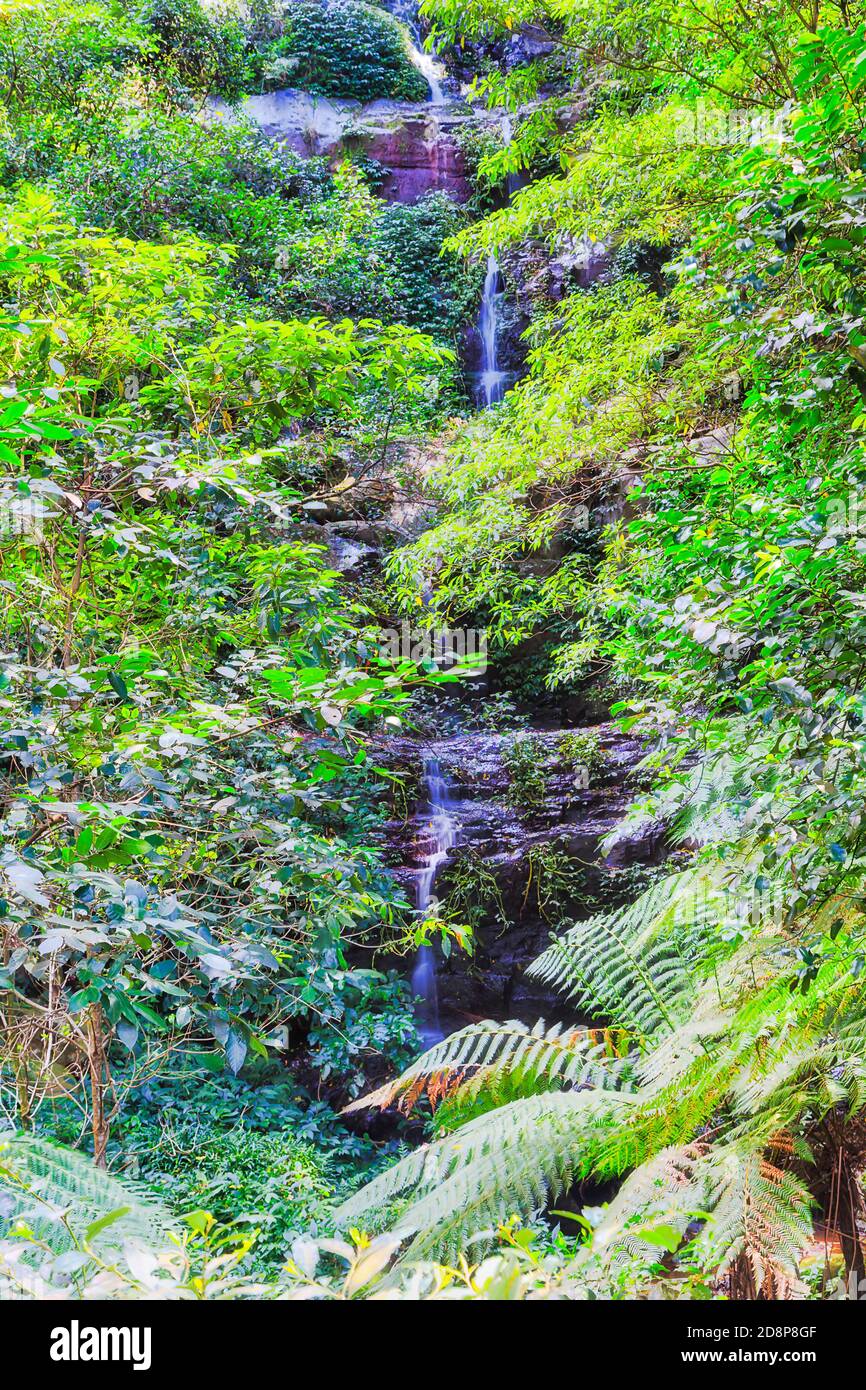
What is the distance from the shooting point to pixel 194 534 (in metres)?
2.82

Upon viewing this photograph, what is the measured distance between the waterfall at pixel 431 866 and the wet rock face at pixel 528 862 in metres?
0.05

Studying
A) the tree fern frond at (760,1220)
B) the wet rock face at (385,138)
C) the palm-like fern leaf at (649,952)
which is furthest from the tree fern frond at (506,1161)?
the wet rock face at (385,138)

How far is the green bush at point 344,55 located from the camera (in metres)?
10.8

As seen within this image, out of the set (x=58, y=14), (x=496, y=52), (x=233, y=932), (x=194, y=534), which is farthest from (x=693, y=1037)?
(x=496, y=52)

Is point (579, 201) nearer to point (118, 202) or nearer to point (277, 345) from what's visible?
point (277, 345)

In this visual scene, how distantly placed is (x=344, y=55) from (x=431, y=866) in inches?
409

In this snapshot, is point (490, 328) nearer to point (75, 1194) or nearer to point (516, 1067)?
point (516, 1067)

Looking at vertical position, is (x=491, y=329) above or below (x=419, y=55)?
below

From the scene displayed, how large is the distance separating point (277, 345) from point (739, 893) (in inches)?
92.4

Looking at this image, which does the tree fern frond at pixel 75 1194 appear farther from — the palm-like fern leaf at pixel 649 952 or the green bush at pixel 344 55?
the green bush at pixel 344 55

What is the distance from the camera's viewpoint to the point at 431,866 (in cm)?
640

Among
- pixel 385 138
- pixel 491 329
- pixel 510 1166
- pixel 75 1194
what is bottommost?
pixel 75 1194

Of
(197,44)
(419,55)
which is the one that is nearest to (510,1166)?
(197,44)
